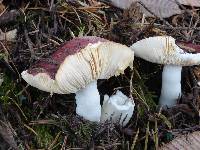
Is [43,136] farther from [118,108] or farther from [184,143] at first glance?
[184,143]

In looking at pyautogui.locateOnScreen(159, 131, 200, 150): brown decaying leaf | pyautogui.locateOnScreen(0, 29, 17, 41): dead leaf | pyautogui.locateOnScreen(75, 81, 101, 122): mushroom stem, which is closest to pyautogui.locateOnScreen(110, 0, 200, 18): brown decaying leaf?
pyautogui.locateOnScreen(0, 29, 17, 41): dead leaf

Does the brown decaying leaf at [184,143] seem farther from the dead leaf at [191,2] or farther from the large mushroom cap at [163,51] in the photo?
the dead leaf at [191,2]

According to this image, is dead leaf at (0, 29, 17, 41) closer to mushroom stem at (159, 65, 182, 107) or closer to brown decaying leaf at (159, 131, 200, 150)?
mushroom stem at (159, 65, 182, 107)

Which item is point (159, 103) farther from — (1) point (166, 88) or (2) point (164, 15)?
(2) point (164, 15)

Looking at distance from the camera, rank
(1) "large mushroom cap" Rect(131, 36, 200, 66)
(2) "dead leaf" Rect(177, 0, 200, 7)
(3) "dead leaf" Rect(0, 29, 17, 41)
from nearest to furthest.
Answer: (1) "large mushroom cap" Rect(131, 36, 200, 66) → (3) "dead leaf" Rect(0, 29, 17, 41) → (2) "dead leaf" Rect(177, 0, 200, 7)

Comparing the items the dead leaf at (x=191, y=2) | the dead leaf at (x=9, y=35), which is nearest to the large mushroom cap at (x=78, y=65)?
the dead leaf at (x=9, y=35)

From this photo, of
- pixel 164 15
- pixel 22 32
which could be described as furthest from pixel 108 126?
pixel 164 15

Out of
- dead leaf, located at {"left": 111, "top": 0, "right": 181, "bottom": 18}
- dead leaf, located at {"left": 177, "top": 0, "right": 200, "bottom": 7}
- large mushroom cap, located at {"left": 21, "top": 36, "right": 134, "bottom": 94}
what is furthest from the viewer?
dead leaf, located at {"left": 177, "top": 0, "right": 200, "bottom": 7}
